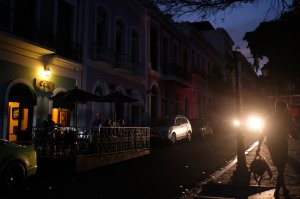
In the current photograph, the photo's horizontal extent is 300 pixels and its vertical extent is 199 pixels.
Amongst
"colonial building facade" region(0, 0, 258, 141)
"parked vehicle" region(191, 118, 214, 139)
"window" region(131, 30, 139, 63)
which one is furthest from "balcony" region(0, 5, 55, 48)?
"parked vehicle" region(191, 118, 214, 139)

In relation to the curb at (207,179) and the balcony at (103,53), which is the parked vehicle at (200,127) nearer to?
the balcony at (103,53)

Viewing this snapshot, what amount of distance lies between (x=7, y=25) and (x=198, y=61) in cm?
2889

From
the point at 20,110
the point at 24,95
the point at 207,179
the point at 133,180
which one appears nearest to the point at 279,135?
the point at 207,179

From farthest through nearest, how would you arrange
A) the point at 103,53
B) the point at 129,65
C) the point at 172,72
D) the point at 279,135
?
the point at 172,72, the point at 129,65, the point at 103,53, the point at 279,135

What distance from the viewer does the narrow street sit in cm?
894

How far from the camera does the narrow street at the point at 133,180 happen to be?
8938 millimetres

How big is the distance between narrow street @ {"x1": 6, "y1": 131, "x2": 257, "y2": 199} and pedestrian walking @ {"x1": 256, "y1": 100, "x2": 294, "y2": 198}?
2.18 metres

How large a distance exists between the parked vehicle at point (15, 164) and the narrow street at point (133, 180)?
0.35m

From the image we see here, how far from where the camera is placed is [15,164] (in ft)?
30.0

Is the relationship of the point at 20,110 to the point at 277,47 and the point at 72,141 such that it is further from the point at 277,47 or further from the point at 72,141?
the point at 277,47

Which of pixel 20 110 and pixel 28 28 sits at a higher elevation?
pixel 28 28

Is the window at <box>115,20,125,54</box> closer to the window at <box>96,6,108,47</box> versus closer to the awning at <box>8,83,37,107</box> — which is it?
the window at <box>96,6,108,47</box>

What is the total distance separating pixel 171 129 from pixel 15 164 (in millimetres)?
13356

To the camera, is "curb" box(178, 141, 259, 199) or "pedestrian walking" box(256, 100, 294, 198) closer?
"pedestrian walking" box(256, 100, 294, 198)
